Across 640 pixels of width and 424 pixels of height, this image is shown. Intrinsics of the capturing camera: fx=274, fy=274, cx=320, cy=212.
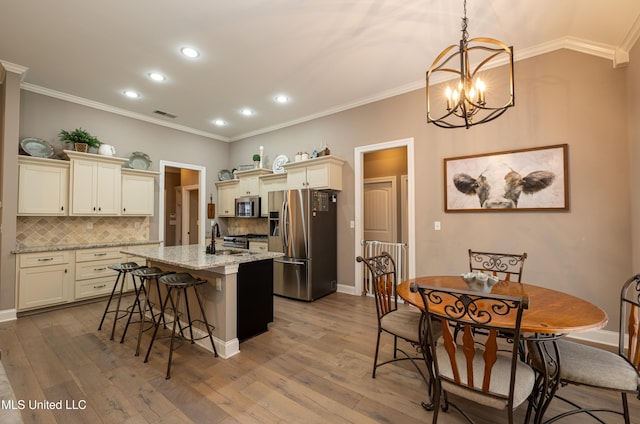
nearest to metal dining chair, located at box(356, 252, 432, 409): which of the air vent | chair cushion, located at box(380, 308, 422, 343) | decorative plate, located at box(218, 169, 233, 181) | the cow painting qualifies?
chair cushion, located at box(380, 308, 422, 343)

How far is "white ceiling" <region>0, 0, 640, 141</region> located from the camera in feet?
7.93

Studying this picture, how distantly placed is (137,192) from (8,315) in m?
2.20

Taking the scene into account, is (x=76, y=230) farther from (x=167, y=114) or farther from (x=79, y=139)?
(x=167, y=114)

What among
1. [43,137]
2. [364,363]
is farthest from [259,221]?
[364,363]

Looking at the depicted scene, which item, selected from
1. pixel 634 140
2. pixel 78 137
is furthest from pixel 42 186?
pixel 634 140

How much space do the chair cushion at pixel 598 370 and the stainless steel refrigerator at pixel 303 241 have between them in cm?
292

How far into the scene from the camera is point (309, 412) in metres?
1.81

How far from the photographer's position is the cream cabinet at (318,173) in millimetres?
4371

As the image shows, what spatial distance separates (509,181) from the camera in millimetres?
3156

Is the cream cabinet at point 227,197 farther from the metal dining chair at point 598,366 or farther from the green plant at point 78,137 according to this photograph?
the metal dining chair at point 598,366

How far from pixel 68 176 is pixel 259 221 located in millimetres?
3102

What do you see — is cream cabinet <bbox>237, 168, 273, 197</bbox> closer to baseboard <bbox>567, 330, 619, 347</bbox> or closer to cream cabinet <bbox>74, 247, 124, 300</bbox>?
cream cabinet <bbox>74, 247, 124, 300</bbox>

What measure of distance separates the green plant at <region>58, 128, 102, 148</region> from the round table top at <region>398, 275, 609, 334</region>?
15.9 ft

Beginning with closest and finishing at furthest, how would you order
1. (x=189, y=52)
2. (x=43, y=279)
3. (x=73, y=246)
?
1. (x=189, y=52)
2. (x=43, y=279)
3. (x=73, y=246)
